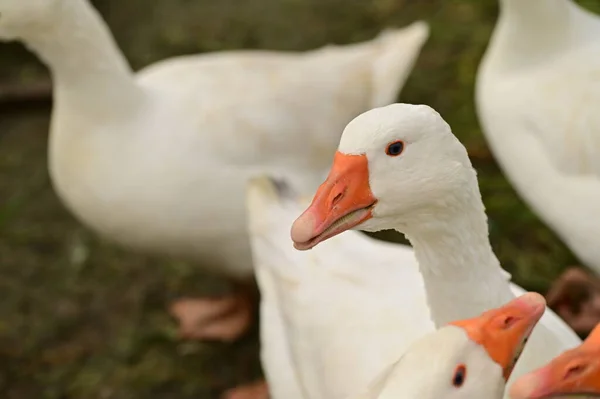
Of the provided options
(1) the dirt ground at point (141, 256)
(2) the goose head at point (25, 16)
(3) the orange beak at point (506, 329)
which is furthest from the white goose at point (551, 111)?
(2) the goose head at point (25, 16)

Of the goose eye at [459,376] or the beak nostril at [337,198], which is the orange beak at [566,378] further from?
the beak nostril at [337,198]

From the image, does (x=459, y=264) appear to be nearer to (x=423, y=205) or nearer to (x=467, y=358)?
(x=423, y=205)

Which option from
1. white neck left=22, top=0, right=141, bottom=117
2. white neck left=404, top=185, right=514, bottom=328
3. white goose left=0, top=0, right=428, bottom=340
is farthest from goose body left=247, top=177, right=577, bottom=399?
white neck left=22, top=0, right=141, bottom=117

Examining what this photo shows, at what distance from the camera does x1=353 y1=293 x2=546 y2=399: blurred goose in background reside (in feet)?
4.36

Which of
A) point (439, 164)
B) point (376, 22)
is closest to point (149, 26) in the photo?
point (376, 22)

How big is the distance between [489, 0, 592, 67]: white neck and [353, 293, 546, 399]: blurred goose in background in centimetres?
150

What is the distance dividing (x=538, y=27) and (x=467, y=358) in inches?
65.0

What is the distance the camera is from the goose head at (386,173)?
150cm

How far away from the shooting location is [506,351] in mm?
1376

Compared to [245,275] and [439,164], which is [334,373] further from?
[245,275]

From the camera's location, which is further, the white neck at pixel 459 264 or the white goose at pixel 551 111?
the white goose at pixel 551 111

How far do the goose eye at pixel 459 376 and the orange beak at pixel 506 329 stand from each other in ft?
0.18

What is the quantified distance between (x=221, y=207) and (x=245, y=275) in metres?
0.34

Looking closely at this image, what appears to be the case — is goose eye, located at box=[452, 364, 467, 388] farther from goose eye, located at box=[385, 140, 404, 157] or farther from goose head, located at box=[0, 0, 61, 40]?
goose head, located at box=[0, 0, 61, 40]
